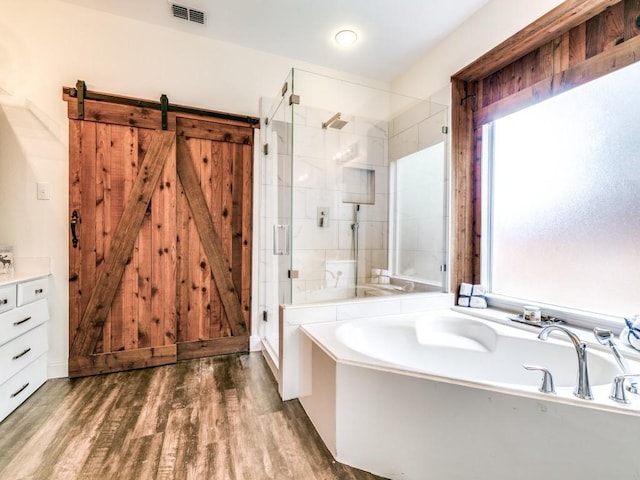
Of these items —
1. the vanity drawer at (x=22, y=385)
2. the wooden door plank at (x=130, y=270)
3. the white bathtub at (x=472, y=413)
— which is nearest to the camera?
the white bathtub at (x=472, y=413)

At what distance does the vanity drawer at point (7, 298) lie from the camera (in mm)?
1676

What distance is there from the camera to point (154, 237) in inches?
93.6

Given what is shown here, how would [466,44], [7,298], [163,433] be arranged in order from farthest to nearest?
[466,44] < [7,298] < [163,433]

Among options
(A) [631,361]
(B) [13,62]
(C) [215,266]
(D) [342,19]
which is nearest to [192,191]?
(C) [215,266]

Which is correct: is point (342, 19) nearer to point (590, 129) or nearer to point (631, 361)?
point (590, 129)

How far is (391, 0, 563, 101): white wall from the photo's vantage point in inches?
72.9

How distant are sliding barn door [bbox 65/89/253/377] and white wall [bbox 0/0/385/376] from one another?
0.11 metres

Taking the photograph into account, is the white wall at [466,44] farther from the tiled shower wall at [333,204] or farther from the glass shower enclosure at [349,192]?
the tiled shower wall at [333,204]

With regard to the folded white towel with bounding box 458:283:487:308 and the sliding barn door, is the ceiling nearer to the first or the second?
the sliding barn door

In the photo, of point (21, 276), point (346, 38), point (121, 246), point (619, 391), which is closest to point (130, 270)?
point (121, 246)

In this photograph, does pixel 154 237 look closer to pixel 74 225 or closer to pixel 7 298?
pixel 74 225

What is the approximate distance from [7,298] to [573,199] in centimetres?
350

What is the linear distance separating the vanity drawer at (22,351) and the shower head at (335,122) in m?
2.67

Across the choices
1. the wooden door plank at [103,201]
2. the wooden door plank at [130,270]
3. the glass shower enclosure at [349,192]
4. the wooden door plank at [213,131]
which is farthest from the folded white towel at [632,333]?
the wooden door plank at [103,201]
